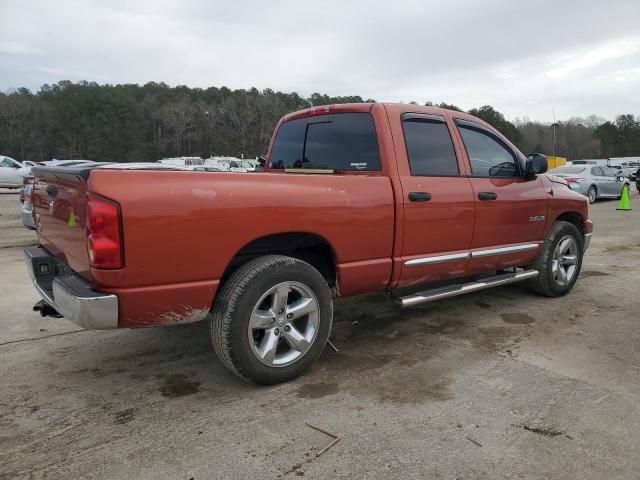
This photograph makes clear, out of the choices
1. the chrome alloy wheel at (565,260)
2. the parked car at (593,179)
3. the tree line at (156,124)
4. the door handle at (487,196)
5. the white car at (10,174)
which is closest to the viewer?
the door handle at (487,196)

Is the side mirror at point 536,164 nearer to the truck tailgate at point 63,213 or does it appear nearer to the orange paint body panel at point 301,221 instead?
the orange paint body panel at point 301,221

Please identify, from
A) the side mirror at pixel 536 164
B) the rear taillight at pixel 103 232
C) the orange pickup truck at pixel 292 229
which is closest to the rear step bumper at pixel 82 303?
the orange pickup truck at pixel 292 229

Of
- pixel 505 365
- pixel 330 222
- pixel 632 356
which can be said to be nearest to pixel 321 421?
pixel 330 222

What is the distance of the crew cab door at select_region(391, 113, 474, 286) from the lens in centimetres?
377

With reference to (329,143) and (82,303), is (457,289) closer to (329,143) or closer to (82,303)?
(329,143)

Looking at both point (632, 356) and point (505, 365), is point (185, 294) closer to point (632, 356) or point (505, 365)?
point (505, 365)

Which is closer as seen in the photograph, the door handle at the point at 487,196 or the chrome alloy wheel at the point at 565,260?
the door handle at the point at 487,196

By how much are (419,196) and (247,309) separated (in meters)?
1.62

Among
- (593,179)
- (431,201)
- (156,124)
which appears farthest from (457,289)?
(156,124)

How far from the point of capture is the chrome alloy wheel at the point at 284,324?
10.3 ft

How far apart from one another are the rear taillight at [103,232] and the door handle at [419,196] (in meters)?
2.11

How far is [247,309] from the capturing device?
301 cm

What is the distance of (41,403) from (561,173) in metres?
19.1

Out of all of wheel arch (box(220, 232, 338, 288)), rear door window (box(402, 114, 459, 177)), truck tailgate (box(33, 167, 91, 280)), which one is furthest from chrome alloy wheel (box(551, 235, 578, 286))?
truck tailgate (box(33, 167, 91, 280))
